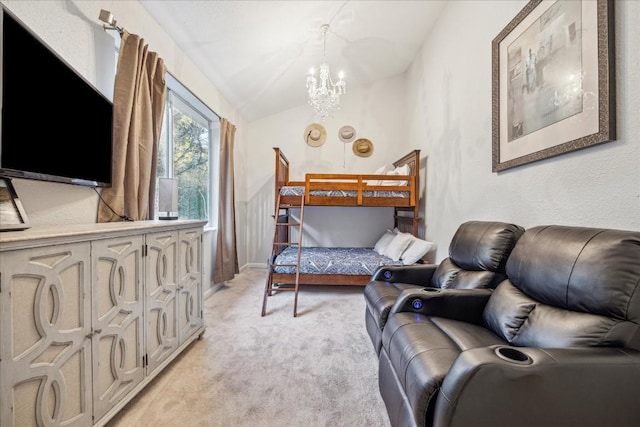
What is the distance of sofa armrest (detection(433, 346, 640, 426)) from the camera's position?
0.83m

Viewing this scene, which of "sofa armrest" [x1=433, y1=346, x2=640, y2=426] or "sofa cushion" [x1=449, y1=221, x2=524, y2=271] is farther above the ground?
"sofa cushion" [x1=449, y1=221, x2=524, y2=271]

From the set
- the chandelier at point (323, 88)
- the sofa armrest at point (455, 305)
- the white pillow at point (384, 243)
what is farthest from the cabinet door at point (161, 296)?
the white pillow at point (384, 243)

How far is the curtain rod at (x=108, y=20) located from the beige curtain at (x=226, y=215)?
183 centimetres

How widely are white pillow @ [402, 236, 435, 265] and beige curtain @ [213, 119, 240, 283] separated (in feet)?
7.69

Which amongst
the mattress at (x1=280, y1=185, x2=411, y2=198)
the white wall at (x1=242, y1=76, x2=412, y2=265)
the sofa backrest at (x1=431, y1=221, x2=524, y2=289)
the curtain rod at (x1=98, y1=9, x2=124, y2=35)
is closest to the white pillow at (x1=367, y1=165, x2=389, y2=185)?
the white wall at (x1=242, y1=76, x2=412, y2=265)

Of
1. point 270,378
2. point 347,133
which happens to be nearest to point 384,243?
point 347,133

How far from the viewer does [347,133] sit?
15.6 feet

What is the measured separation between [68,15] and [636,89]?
113 inches

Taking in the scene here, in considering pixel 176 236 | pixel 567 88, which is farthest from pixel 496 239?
pixel 176 236

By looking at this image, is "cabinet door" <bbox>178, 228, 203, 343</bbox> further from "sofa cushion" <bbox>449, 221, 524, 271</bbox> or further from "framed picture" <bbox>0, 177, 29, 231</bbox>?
"sofa cushion" <bbox>449, 221, 524, 271</bbox>

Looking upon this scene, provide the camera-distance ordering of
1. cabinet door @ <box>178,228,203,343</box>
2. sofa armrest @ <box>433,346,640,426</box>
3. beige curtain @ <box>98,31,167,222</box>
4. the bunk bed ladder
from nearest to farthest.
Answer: sofa armrest @ <box>433,346,640,426</box>, beige curtain @ <box>98,31,167,222</box>, cabinet door @ <box>178,228,203,343</box>, the bunk bed ladder

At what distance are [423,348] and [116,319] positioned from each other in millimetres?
1467

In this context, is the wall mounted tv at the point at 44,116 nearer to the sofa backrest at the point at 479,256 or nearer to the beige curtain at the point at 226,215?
the beige curtain at the point at 226,215

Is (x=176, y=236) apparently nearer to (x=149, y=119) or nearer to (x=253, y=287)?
(x=149, y=119)
